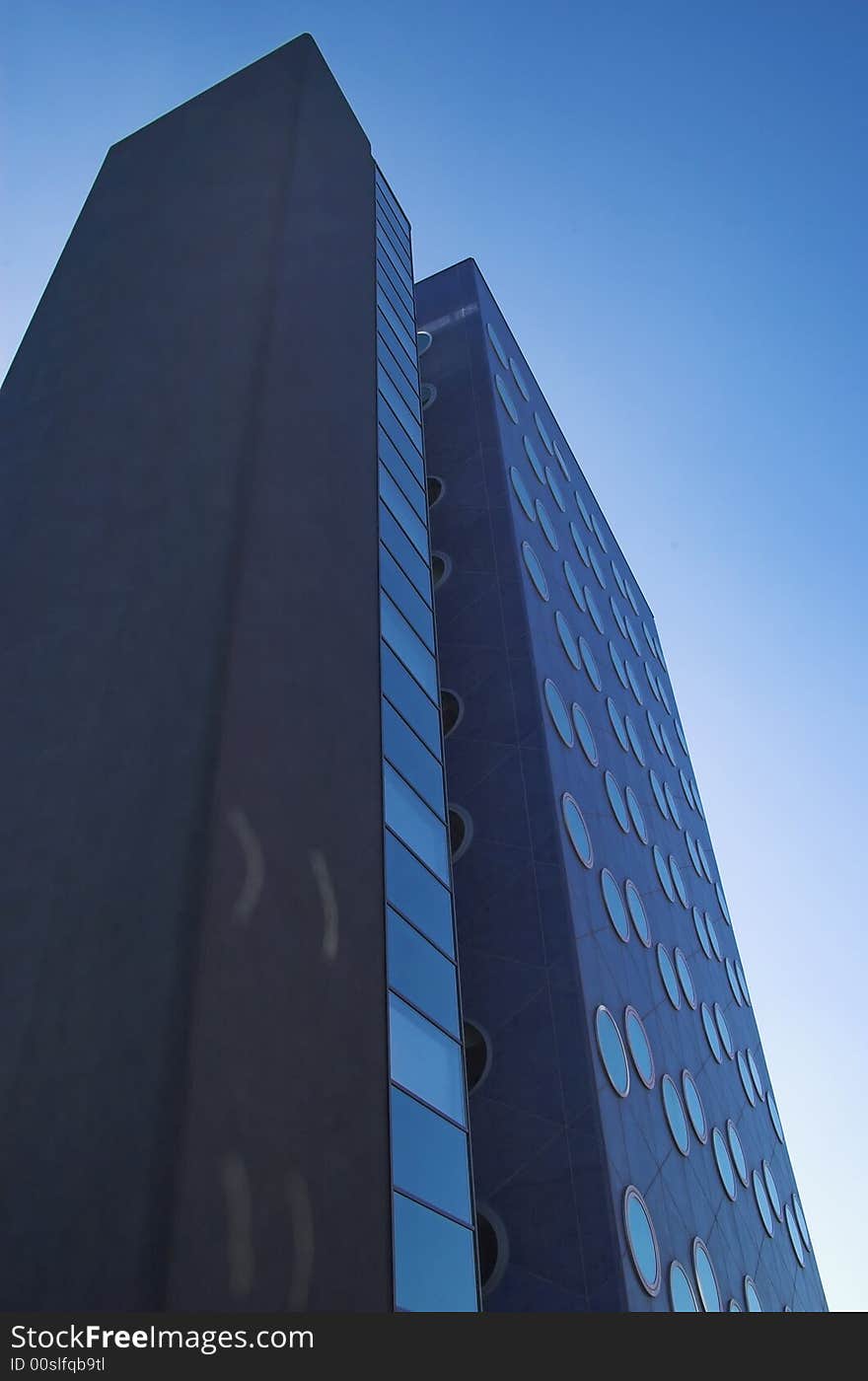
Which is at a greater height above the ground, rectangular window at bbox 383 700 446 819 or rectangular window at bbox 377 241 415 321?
rectangular window at bbox 377 241 415 321

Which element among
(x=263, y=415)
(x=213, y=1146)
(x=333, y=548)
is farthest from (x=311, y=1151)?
(x=263, y=415)

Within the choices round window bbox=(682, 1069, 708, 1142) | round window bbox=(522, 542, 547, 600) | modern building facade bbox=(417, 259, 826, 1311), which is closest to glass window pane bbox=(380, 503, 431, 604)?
modern building facade bbox=(417, 259, 826, 1311)

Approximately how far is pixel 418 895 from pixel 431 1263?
445 cm

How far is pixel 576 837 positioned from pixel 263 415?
969 centimetres

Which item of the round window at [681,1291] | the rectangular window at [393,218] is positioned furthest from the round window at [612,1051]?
the rectangular window at [393,218]

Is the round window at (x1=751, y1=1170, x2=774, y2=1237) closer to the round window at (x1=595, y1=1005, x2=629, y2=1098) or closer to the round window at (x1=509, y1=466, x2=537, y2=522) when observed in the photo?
the round window at (x1=595, y1=1005, x2=629, y2=1098)

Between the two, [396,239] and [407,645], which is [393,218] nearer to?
[396,239]

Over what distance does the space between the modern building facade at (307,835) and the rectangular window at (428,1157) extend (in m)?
0.05

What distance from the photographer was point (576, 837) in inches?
757

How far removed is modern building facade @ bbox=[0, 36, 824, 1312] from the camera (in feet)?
28.8

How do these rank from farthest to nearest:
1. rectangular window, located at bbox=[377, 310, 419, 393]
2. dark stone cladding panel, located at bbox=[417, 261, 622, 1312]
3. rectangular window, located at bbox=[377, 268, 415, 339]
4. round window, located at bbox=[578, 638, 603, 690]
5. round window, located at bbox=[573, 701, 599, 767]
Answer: round window, located at bbox=[578, 638, 603, 690]
rectangular window, located at bbox=[377, 268, 415, 339]
rectangular window, located at bbox=[377, 310, 419, 393]
round window, located at bbox=[573, 701, 599, 767]
dark stone cladding panel, located at bbox=[417, 261, 622, 1312]

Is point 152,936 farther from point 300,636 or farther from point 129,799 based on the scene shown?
point 300,636

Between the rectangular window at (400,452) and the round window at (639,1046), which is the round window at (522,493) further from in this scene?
the round window at (639,1046)

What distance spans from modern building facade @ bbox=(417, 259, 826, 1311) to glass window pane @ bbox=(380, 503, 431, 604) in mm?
3235
